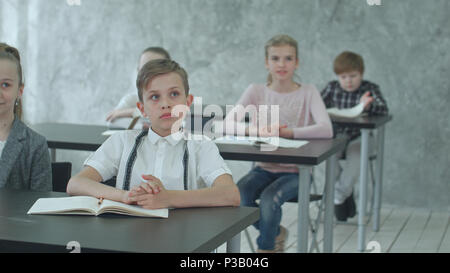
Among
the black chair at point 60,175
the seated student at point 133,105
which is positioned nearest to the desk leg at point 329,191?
the seated student at point 133,105

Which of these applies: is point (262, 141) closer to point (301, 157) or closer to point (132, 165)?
point (301, 157)

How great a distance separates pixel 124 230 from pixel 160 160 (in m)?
0.61

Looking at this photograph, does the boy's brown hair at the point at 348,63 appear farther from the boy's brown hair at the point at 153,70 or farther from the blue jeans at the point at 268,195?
the boy's brown hair at the point at 153,70

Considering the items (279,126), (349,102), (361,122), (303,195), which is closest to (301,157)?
(303,195)

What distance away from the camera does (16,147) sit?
2.34 meters

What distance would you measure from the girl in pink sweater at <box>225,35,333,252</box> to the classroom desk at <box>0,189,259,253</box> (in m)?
1.42

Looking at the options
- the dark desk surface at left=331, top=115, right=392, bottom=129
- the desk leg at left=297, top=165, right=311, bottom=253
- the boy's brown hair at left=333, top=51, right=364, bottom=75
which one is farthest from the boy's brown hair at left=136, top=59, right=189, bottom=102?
the boy's brown hair at left=333, top=51, right=364, bottom=75

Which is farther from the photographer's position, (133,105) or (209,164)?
(133,105)

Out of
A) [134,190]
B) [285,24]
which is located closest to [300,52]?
[285,24]

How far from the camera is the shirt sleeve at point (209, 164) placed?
2199 millimetres

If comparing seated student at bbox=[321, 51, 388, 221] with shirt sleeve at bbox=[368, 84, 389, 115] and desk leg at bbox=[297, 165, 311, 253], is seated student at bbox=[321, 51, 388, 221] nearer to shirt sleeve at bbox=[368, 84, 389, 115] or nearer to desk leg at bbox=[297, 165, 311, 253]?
shirt sleeve at bbox=[368, 84, 389, 115]

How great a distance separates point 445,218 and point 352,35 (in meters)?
1.54
